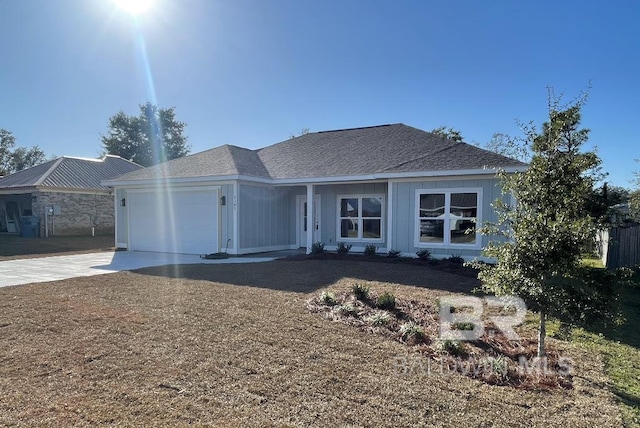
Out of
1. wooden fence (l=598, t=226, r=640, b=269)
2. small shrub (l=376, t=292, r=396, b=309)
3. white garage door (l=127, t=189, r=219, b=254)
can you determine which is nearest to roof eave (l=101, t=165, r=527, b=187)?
white garage door (l=127, t=189, r=219, b=254)

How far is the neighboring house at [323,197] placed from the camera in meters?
11.8

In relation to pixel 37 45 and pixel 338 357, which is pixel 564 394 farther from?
pixel 37 45

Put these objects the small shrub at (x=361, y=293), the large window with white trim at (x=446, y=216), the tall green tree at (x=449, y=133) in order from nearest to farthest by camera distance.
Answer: the small shrub at (x=361, y=293)
the large window with white trim at (x=446, y=216)
the tall green tree at (x=449, y=133)

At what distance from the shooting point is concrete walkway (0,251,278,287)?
9398mm

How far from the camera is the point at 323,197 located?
14820 millimetres

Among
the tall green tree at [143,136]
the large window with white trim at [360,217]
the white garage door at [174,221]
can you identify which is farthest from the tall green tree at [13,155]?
the large window with white trim at [360,217]

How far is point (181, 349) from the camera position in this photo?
14.6ft

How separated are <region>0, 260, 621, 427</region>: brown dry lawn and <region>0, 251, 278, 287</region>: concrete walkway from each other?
297cm

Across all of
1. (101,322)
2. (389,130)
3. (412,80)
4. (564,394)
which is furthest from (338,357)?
(389,130)

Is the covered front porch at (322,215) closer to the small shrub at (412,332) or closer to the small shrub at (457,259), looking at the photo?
the small shrub at (457,259)

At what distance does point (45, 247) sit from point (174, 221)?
7.22 m

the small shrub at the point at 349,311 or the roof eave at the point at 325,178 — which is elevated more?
the roof eave at the point at 325,178

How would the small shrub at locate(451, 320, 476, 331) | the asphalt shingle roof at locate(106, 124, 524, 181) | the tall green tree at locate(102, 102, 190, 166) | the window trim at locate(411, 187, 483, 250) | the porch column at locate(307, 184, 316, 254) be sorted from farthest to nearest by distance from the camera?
the tall green tree at locate(102, 102, 190, 166) → the porch column at locate(307, 184, 316, 254) → the asphalt shingle roof at locate(106, 124, 524, 181) → the window trim at locate(411, 187, 483, 250) → the small shrub at locate(451, 320, 476, 331)

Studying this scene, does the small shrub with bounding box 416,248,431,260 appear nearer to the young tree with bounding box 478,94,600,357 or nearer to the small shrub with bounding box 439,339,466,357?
the small shrub with bounding box 439,339,466,357
